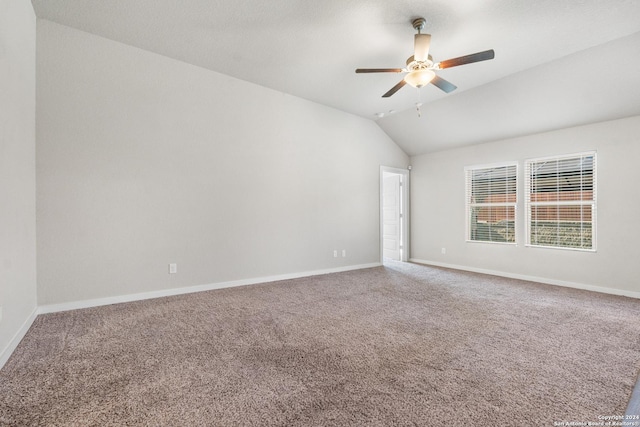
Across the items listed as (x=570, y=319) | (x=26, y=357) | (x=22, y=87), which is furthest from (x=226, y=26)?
(x=570, y=319)

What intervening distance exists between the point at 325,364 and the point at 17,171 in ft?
9.88

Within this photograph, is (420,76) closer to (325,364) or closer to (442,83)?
(442,83)

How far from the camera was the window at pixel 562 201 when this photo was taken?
14.9 ft

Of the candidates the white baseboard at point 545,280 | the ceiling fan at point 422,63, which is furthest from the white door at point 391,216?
the ceiling fan at point 422,63

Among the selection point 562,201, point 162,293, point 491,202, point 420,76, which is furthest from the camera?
point 491,202

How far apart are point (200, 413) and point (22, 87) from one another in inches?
127

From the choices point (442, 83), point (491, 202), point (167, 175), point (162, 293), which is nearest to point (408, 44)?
point (442, 83)

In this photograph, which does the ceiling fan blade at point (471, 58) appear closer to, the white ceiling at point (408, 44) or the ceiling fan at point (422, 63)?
the ceiling fan at point (422, 63)

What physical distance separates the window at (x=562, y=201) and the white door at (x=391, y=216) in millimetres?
2603

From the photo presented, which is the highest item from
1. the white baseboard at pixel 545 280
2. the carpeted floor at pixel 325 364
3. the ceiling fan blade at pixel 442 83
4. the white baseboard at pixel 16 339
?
the ceiling fan blade at pixel 442 83

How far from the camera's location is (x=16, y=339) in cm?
235

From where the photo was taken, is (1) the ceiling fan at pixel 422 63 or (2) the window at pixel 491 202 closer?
(1) the ceiling fan at pixel 422 63

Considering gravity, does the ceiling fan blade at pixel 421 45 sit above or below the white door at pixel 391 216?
above

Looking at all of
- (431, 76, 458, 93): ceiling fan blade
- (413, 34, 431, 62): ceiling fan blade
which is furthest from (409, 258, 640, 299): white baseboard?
(413, 34, 431, 62): ceiling fan blade
